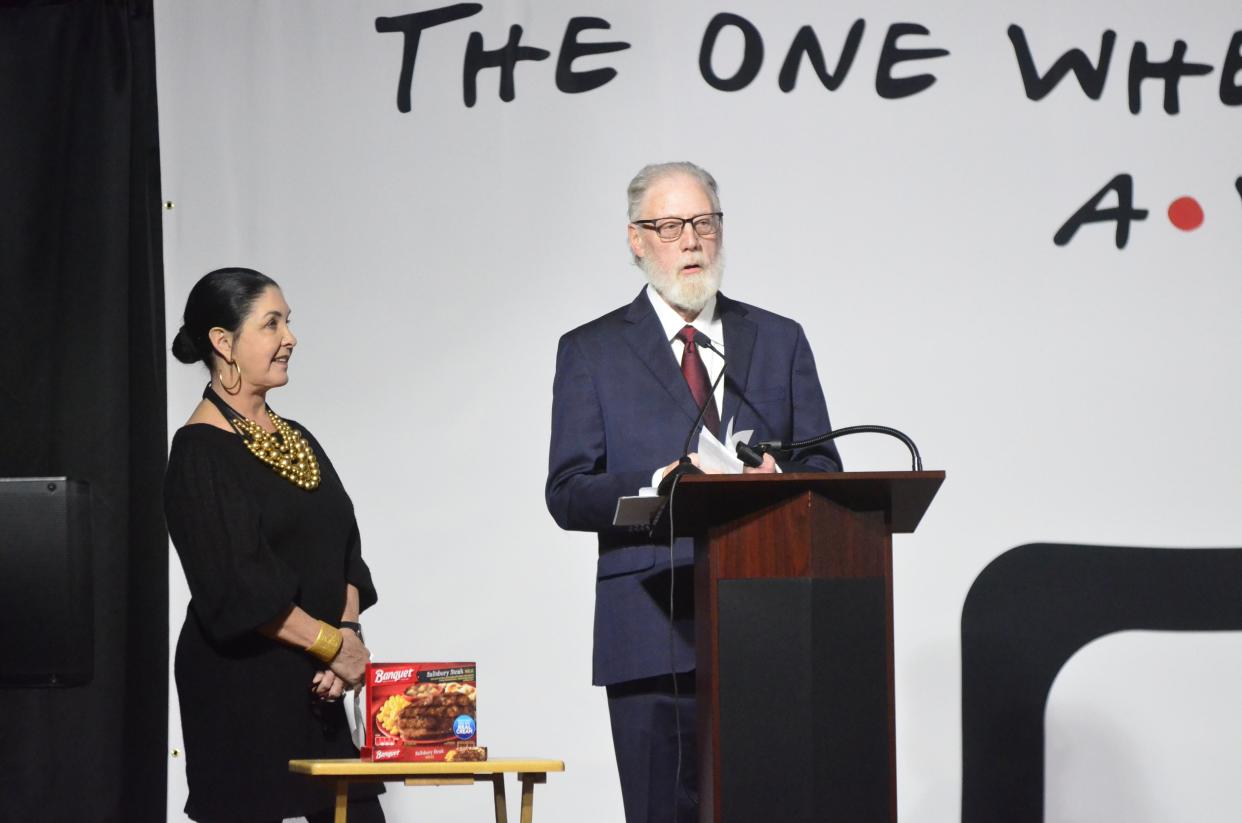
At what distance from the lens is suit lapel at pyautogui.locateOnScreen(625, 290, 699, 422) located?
2.66 m

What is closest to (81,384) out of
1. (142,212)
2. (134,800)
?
(142,212)

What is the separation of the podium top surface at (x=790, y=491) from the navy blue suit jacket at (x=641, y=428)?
32 centimetres

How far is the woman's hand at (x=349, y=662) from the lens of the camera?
2758 mm

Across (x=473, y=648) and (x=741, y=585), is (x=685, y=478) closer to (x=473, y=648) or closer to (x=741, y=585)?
(x=741, y=585)

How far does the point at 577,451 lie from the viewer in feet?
8.71

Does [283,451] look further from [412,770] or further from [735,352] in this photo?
[735,352]

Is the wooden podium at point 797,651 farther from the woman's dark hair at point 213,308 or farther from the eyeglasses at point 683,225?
the woman's dark hair at point 213,308

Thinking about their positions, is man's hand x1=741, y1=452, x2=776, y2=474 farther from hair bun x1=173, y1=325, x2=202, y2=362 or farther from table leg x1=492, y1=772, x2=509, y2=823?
hair bun x1=173, y1=325, x2=202, y2=362

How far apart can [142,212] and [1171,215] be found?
287 centimetres

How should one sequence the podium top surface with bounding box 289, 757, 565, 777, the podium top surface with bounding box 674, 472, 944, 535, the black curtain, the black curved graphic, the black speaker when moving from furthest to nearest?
the black curtain, the black curved graphic, the podium top surface with bounding box 289, 757, 565, 777, the podium top surface with bounding box 674, 472, 944, 535, the black speaker

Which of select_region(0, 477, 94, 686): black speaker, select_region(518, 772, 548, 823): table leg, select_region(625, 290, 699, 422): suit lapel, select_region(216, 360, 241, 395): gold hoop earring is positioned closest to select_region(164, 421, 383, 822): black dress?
select_region(216, 360, 241, 395): gold hoop earring

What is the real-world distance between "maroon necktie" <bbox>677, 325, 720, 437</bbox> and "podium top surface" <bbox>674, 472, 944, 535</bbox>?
0.53 meters

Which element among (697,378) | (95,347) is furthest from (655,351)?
(95,347)

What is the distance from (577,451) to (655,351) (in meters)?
0.25
